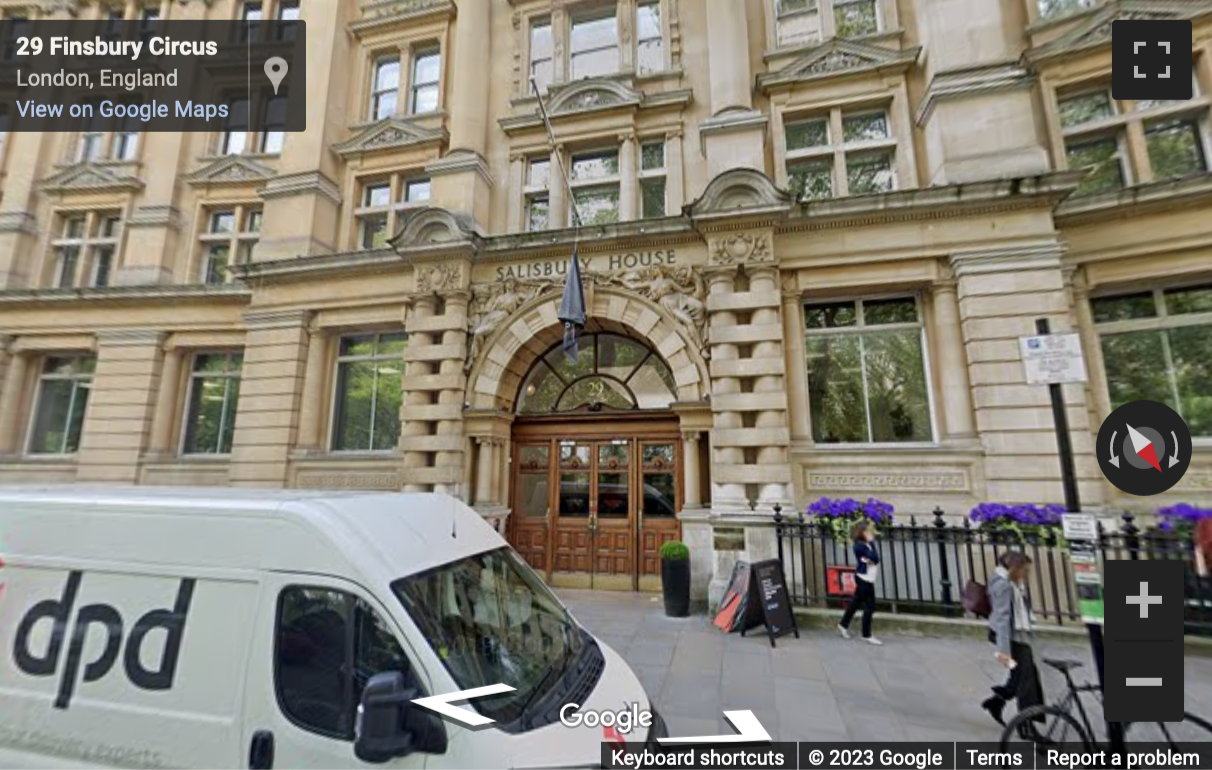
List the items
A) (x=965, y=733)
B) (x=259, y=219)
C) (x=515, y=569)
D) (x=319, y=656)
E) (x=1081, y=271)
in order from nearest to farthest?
(x=319, y=656) → (x=515, y=569) → (x=965, y=733) → (x=1081, y=271) → (x=259, y=219)

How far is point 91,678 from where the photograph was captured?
2.90m

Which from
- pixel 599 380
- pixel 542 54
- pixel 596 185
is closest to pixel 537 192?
pixel 596 185

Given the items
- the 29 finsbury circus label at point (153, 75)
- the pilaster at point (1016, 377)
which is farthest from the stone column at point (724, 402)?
the 29 finsbury circus label at point (153, 75)

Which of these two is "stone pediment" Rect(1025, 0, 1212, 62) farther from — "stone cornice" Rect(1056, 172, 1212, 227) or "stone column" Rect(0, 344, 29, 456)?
"stone column" Rect(0, 344, 29, 456)

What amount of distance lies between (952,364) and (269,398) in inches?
587

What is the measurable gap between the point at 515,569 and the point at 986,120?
11.9 metres

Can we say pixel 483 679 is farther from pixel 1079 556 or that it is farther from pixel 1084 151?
pixel 1084 151

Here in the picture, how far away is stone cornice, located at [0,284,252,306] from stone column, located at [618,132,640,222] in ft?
33.3

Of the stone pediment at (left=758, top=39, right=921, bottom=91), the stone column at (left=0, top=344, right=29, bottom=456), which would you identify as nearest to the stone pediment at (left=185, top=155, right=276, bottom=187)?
the stone column at (left=0, top=344, right=29, bottom=456)

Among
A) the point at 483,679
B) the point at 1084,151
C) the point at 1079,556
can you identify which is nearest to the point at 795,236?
the point at 1084,151

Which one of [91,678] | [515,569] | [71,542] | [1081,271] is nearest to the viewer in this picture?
[91,678]

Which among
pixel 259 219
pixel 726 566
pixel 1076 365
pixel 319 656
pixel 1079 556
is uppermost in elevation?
pixel 259 219

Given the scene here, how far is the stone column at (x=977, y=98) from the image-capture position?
9.51 m

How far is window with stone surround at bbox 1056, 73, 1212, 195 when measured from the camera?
927 centimetres
